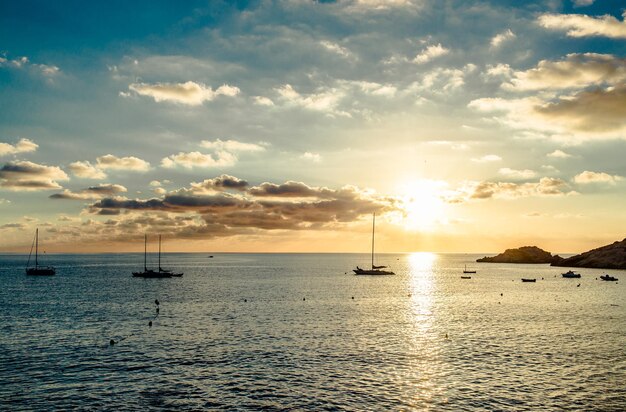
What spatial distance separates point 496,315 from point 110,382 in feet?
252

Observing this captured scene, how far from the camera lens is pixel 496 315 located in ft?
322

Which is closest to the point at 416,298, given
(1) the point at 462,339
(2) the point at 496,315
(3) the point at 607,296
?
(2) the point at 496,315

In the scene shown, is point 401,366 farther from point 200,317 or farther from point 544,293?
point 544,293

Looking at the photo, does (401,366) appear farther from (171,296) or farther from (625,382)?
(171,296)

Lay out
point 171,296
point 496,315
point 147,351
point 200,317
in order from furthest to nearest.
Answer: point 171,296 → point 496,315 → point 200,317 → point 147,351

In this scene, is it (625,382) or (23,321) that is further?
(23,321)

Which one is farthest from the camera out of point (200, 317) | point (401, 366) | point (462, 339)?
point (200, 317)

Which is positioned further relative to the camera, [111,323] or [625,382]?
[111,323]

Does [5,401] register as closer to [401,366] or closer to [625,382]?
[401,366]

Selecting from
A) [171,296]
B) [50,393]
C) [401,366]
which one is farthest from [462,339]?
[171,296]

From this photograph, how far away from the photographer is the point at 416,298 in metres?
135

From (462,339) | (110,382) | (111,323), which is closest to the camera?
(110,382)

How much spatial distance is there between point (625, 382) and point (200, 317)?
2670 inches

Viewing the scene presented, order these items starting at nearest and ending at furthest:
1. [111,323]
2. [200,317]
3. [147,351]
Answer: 1. [147,351]
2. [111,323]
3. [200,317]
